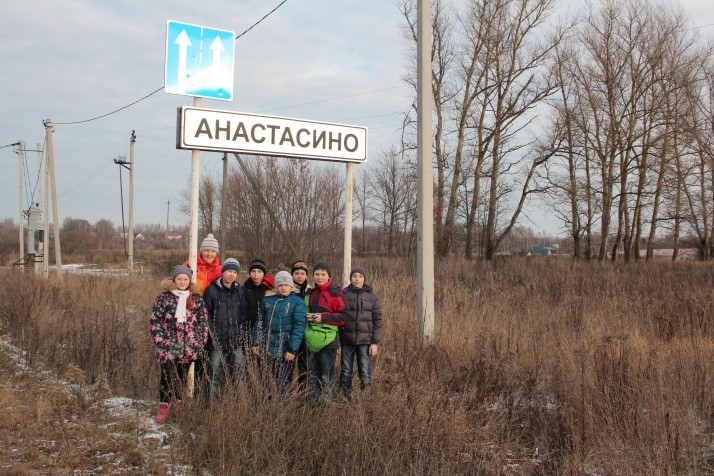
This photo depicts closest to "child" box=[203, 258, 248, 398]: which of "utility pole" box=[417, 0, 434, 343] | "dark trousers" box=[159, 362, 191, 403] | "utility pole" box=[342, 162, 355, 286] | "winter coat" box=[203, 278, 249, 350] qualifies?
"winter coat" box=[203, 278, 249, 350]

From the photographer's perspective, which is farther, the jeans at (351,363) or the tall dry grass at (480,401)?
the jeans at (351,363)

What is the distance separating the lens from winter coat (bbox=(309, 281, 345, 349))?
18.0 feet

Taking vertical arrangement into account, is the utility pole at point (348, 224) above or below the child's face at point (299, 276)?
above

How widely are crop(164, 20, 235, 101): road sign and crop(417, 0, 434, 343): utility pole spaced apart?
88.3 inches

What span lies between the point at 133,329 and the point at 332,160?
484 centimetres

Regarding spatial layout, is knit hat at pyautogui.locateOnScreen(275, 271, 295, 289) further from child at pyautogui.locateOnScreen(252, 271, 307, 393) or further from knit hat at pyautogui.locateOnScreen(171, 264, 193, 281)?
knit hat at pyautogui.locateOnScreen(171, 264, 193, 281)

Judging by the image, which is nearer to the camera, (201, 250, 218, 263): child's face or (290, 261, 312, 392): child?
(290, 261, 312, 392): child

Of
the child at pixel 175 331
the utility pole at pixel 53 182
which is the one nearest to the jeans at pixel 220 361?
the child at pixel 175 331

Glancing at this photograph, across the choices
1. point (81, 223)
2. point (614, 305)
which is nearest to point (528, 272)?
point (614, 305)

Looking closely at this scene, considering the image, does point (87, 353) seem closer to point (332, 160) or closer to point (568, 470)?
point (332, 160)

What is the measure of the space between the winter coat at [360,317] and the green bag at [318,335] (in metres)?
0.20

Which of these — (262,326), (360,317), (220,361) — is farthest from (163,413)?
(360,317)

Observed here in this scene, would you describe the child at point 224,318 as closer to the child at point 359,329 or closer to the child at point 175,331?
the child at point 175,331

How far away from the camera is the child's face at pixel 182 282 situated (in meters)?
5.27
